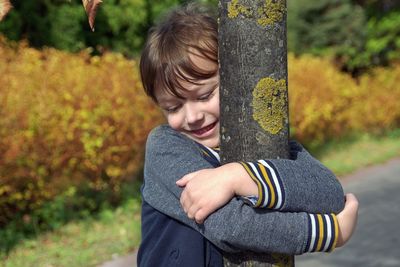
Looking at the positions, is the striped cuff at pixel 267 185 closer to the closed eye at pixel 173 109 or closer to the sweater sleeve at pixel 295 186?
the sweater sleeve at pixel 295 186

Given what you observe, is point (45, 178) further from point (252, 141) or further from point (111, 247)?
point (252, 141)

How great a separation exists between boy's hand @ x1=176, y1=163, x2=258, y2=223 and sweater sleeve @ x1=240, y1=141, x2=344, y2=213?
21 mm

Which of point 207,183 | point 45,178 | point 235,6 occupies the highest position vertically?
point 235,6

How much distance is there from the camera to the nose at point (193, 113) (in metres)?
1.88

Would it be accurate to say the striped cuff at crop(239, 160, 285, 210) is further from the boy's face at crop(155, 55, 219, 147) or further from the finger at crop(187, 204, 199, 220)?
the boy's face at crop(155, 55, 219, 147)

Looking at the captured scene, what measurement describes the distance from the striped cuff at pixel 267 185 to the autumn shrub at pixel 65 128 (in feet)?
14.2

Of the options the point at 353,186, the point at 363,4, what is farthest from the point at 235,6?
the point at 363,4

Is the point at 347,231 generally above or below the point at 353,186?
above

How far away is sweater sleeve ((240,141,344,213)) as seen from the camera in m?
1.66

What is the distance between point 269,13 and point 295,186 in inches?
16.6

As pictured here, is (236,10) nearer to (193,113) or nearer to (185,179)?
(193,113)

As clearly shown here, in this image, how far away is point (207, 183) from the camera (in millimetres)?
1674

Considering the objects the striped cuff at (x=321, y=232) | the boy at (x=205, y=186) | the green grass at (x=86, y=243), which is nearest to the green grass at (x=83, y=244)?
the green grass at (x=86, y=243)

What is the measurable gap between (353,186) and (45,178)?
395 centimetres
